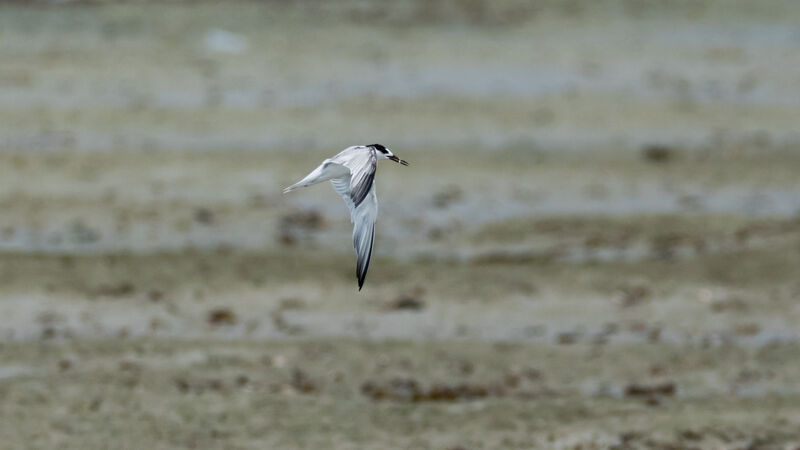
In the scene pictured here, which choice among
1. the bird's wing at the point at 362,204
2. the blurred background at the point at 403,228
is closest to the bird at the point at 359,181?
the bird's wing at the point at 362,204

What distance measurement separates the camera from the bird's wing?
6.14 m

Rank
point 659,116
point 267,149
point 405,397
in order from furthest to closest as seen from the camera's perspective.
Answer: point 659,116 → point 267,149 → point 405,397

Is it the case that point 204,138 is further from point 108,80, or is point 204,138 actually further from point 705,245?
point 705,245

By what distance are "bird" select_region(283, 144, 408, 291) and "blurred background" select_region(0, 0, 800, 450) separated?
9.34ft

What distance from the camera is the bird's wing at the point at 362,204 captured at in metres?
6.14

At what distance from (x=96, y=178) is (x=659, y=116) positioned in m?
7.32

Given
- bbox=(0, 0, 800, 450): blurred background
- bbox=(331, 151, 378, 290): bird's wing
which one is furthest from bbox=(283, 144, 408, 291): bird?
bbox=(0, 0, 800, 450): blurred background

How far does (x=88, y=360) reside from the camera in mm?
10625

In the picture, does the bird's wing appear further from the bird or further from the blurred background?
the blurred background

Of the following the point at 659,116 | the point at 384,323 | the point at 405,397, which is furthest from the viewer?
the point at 659,116

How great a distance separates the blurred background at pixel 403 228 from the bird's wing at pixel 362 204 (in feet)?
9.27

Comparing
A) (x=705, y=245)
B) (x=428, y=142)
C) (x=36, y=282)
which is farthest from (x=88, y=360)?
(x=428, y=142)

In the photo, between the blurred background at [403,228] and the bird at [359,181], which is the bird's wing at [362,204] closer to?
the bird at [359,181]

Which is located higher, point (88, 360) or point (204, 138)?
point (204, 138)
